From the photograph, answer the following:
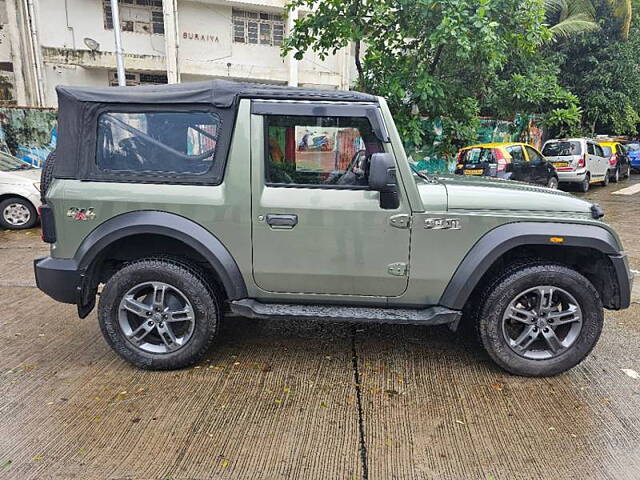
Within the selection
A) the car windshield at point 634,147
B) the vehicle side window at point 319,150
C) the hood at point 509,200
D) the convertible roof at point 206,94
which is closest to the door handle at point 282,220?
the vehicle side window at point 319,150

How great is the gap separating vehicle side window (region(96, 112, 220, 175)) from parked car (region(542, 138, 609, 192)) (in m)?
14.1

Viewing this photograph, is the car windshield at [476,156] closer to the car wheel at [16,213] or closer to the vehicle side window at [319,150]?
the vehicle side window at [319,150]

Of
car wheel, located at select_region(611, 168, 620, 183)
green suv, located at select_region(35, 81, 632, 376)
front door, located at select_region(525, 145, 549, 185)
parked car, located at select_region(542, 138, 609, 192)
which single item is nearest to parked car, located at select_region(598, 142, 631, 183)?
car wheel, located at select_region(611, 168, 620, 183)

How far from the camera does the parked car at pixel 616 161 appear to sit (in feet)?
54.9

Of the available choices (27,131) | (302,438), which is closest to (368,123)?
(302,438)

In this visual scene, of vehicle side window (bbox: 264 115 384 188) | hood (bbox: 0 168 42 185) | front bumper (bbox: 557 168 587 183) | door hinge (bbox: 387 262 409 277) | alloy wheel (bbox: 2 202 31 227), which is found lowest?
alloy wheel (bbox: 2 202 31 227)

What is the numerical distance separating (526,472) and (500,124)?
17.3m

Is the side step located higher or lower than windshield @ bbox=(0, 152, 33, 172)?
lower

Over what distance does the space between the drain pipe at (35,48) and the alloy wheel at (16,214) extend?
11729mm

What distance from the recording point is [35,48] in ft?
56.7

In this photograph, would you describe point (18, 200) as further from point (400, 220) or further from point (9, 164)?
point (400, 220)

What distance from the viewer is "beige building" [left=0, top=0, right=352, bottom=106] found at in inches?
683

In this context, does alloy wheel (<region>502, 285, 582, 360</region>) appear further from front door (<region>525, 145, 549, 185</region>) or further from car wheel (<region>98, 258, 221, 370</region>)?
front door (<region>525, 145, 549, 185</region>)

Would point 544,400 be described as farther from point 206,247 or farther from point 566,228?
point 206,247
